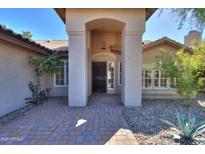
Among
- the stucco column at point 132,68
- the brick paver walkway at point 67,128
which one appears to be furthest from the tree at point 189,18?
the brick paver walkway at point 67,128

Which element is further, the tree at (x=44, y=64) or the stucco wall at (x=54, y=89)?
the stucco wall at (x=54, y=89)

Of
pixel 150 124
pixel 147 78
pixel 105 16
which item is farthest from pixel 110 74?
pixel 150 124

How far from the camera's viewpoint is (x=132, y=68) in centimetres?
955

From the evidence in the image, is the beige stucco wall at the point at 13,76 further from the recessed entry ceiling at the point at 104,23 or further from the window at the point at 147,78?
the window at the point at 147,78

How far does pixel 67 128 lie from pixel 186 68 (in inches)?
266

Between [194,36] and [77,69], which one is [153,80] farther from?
[77,69]

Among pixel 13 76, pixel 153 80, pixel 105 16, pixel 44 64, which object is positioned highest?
pixel 105 16

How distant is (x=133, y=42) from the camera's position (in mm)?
9508

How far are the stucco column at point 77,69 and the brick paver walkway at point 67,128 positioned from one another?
1.31m

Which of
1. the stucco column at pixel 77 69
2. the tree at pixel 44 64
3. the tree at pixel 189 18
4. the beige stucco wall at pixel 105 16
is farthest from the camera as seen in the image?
the tree at pixel 44 64

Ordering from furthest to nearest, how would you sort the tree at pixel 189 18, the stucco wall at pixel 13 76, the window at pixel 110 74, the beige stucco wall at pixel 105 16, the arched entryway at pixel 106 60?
the window at pixel 110 74 < the arched entryway at pixel 106 60 < the beige stucco wall at pixel 105 16 < the stucco wall at pixel 13 76 < the tree at pixel 189 18

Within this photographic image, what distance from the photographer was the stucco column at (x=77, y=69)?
9414mm

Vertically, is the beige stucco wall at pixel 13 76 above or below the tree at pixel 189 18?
below

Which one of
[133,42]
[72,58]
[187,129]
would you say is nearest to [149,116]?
[187,129]
